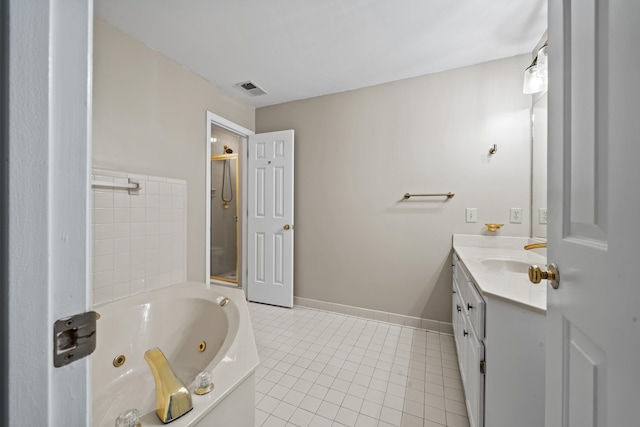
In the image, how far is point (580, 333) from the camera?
0.53 m

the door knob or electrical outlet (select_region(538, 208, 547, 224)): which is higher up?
electrical outlet (select_region(538, 208, 547, 224))

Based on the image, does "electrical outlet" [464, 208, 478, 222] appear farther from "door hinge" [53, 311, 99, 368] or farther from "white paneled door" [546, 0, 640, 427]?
"door hinge" [53, 311, 99, 368]

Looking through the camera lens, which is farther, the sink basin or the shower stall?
the shower stall

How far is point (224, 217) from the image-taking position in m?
4.31

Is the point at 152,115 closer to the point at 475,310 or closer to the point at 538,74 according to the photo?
the point at 475,310

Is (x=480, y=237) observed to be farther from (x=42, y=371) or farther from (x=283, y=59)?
(x=42, y=371)

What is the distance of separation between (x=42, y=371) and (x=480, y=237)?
2.51m

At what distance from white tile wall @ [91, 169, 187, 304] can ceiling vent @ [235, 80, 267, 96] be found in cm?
117

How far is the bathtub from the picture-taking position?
946 mm

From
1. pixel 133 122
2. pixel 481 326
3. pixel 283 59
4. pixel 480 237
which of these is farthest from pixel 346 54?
pixel 481 326

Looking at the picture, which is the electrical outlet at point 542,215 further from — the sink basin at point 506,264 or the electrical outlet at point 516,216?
the sink basin at point 506,264

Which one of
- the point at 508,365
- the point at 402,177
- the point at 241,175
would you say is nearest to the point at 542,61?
the point at 402,177

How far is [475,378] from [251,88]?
290 centimetres

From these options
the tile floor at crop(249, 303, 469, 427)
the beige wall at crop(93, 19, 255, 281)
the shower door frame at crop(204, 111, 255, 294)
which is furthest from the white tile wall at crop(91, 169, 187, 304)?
the tile floor at crop(249, 303, 469, 427)
